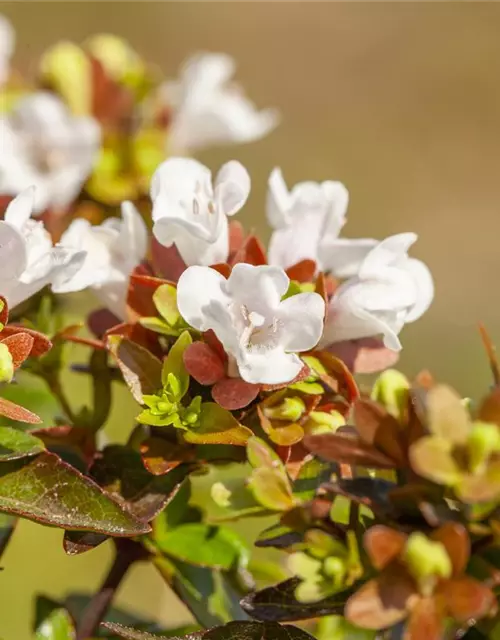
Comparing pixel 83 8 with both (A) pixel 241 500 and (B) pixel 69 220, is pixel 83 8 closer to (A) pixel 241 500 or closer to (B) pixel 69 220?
(B) pixel 69 220

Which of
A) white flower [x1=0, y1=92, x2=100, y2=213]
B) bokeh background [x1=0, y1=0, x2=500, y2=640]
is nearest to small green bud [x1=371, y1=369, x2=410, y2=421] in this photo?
white flower [x1=0, y1=92, x2=100, y2=213]

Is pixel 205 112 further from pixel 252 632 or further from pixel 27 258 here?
pixel 252 632

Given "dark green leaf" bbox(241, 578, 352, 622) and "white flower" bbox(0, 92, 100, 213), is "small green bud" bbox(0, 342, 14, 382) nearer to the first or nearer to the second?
"dark green leaf" bbox(241, 578, 352, 622)

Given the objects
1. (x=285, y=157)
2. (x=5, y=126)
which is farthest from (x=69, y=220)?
(x=285, y=157)

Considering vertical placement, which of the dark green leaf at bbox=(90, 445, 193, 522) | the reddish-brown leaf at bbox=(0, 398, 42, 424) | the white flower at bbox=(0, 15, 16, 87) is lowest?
the dark green leaf at bbox=(90, 445, 193, 522)

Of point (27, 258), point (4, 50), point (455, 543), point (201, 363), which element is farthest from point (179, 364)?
point (4, 50)

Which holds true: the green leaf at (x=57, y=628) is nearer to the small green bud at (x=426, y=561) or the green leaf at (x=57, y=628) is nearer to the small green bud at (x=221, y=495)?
the small green bud at (x=221, y=495)

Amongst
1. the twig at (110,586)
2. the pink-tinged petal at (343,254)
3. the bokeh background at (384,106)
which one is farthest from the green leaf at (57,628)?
the bokeh background at (384,106)
